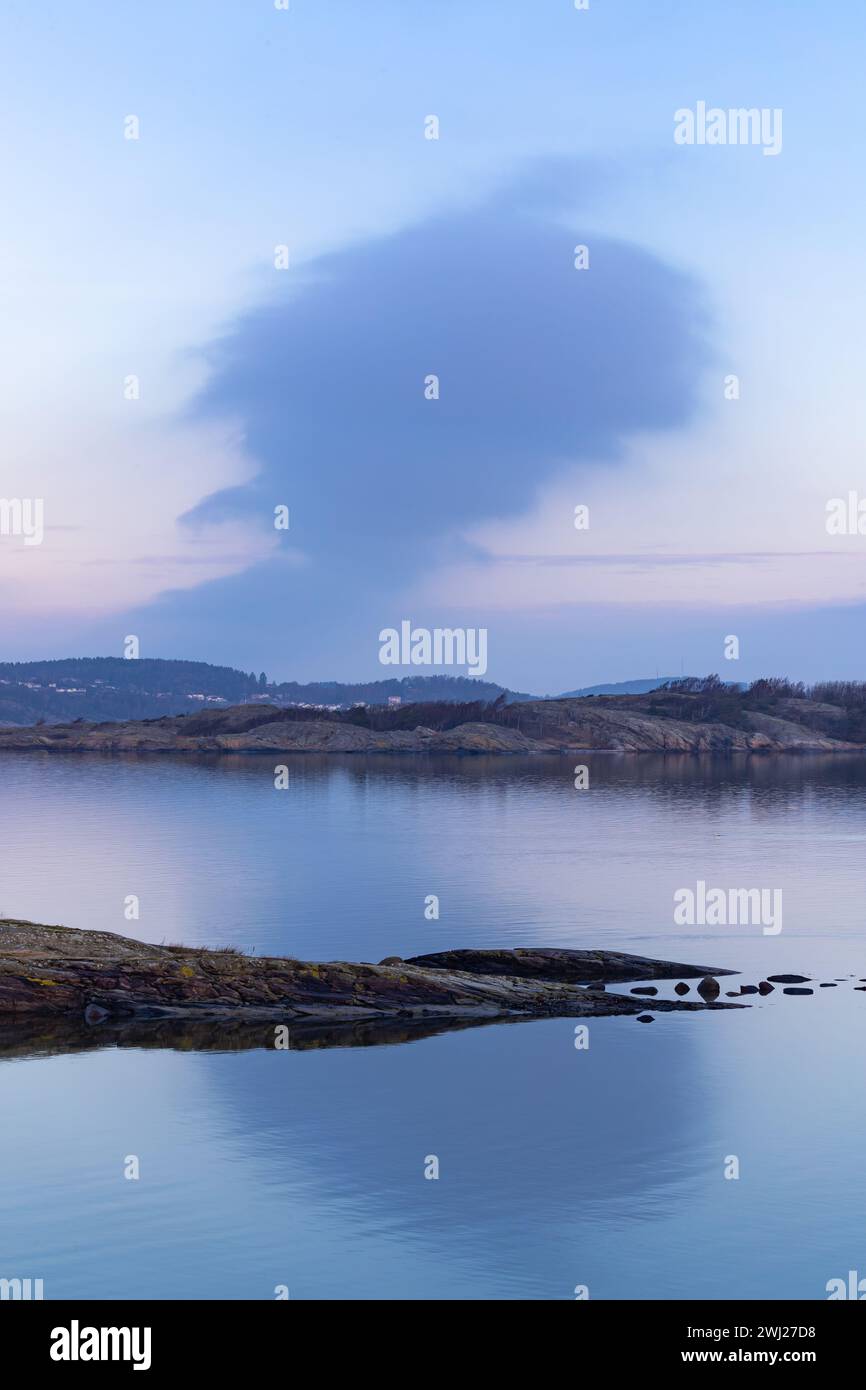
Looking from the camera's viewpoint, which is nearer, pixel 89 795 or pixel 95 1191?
pixel 95 1191

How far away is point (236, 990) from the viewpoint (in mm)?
29953

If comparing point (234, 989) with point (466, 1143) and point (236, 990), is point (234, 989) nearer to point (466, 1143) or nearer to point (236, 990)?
point (236, 990)

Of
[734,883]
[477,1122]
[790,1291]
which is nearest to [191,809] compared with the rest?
[734,883]

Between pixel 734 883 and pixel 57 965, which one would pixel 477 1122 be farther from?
pixel 734 883

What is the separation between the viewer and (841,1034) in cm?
3030

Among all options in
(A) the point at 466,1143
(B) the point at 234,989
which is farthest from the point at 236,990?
(A) the point at 466,1143

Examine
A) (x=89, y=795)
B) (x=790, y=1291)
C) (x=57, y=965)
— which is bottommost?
(x=790, y=1291)

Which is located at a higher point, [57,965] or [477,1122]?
[57,965]

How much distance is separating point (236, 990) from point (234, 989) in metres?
0.05

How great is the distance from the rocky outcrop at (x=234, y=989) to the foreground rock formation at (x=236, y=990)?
0.02 m

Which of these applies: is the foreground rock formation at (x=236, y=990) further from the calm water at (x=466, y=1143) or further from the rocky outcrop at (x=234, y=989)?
the calm water at (x=466, y=1143)

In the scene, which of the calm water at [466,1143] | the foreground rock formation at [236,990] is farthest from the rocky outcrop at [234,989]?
the calm water at [466,1143]

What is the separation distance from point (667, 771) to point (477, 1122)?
133302 millimetres

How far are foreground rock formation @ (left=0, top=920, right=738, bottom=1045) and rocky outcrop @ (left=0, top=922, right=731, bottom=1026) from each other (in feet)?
0.07
